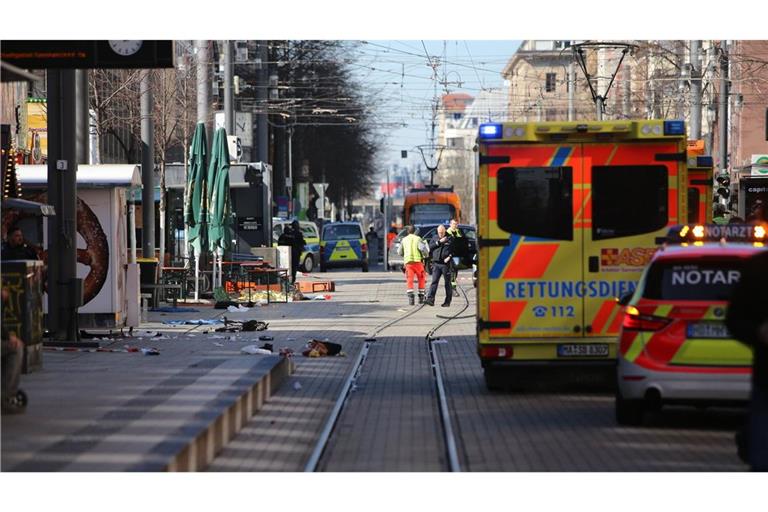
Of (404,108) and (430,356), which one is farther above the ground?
(404,108)

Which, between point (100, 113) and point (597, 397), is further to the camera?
point (100, 113)

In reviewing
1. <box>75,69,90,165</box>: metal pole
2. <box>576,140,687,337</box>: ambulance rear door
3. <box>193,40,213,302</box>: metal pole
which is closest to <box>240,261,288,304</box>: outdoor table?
<box>193,40,213,302</box>: metal pole

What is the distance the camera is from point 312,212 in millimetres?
91062

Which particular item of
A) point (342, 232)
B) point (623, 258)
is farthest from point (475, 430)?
point (342, 232)

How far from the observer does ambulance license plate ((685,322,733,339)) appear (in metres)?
12.4

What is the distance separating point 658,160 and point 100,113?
960 inches

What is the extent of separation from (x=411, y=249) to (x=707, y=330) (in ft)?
69.6

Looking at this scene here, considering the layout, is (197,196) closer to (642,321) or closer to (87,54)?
(87,54)

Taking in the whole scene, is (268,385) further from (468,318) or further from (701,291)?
(468,318)

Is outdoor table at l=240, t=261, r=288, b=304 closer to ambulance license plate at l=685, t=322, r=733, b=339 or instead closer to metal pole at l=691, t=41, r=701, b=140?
metal pole at l=691, t=41, r=701, b=140

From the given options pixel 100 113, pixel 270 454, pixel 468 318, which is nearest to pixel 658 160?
pixel 270 454

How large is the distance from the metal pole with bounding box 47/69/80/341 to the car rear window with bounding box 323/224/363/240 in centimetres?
3811

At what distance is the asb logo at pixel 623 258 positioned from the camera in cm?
1609

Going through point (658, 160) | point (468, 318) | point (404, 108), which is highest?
point (404, 108)
